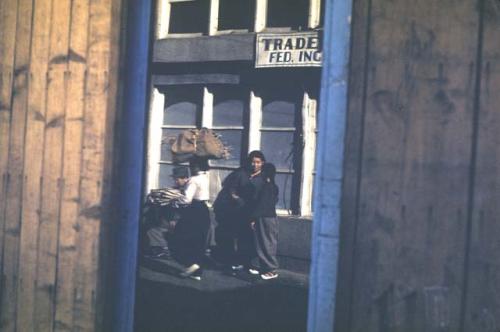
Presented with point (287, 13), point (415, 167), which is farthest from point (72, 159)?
point (287, 13)

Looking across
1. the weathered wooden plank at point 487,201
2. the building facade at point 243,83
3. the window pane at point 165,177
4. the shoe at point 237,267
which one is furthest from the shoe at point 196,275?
the weathered wooden plank at point 487,201

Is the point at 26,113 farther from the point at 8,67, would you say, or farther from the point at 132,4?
the point at 132,4

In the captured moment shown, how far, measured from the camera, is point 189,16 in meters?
→ 9.98

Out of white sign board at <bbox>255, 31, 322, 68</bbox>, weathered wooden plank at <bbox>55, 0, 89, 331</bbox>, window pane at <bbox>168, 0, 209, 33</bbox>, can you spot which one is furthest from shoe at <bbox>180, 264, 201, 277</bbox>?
window pane at <bbox>168, 0, 209, 33</bbox>

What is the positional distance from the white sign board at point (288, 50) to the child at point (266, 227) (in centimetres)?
223

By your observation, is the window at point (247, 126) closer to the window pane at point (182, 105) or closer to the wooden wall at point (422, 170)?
the window pane at point (182, 105)

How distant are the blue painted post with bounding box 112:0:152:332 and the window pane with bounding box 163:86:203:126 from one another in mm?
7095

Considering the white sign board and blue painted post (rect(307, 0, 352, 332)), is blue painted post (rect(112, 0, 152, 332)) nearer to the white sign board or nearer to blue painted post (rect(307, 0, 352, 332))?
blue painted post (rect(307, 0, 352, 332))

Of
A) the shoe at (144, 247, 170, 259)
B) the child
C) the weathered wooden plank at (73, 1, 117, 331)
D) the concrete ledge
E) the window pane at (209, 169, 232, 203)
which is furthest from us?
the window pane at (209, 169, 232, 203)

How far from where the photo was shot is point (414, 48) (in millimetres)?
2268

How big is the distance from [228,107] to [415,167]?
7.55 metres

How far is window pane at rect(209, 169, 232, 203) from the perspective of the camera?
9.63 metres

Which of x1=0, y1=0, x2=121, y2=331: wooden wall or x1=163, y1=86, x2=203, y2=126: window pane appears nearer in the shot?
x1=0, y1=0, x2=121, y2=331: wooden wall

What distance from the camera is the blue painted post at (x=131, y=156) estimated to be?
279 centimetres
